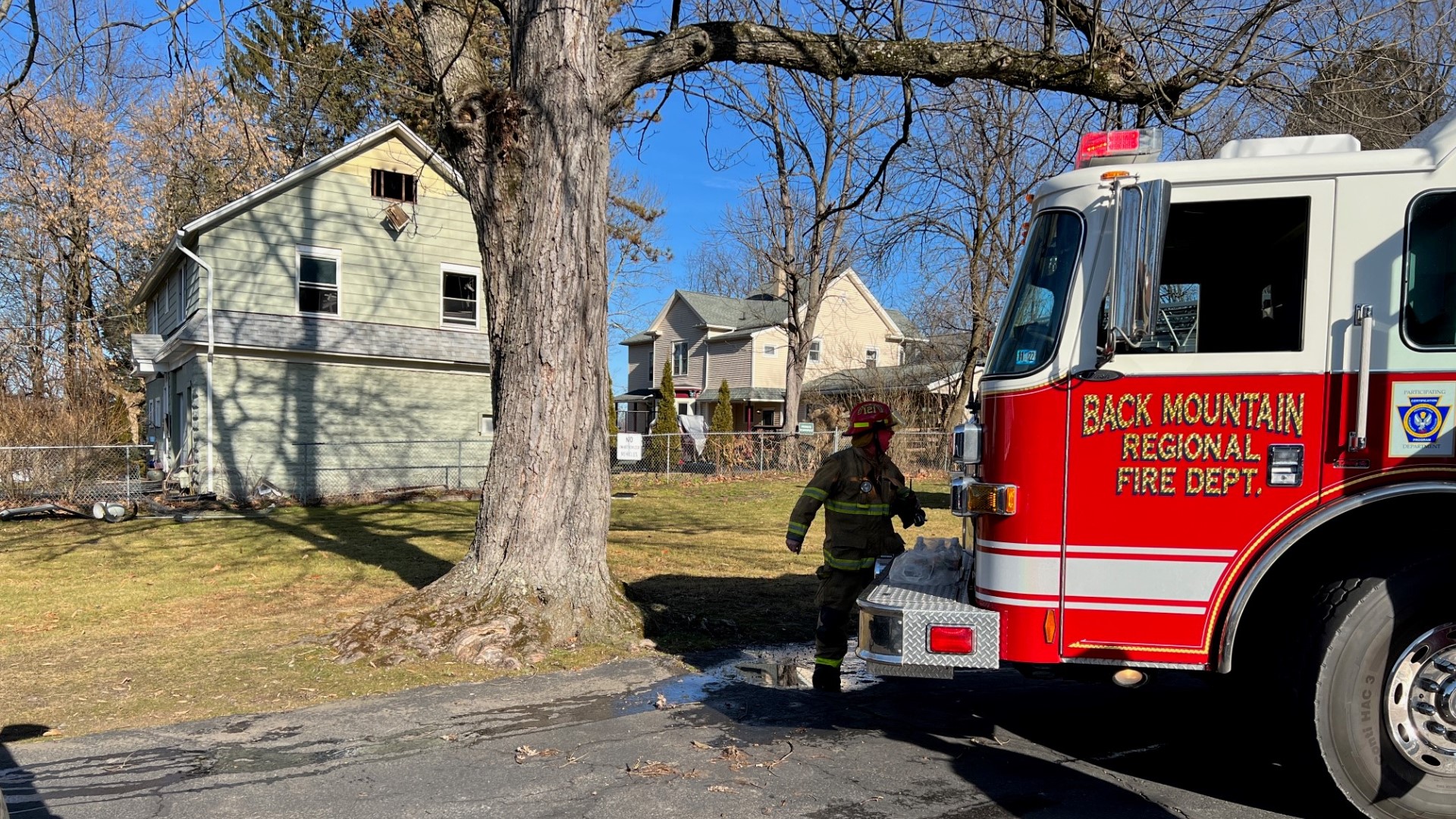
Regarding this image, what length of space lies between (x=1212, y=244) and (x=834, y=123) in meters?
20.9

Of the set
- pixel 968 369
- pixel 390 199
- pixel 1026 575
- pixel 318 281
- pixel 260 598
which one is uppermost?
pixel 390 199

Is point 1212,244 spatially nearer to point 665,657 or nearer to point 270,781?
point 665,657

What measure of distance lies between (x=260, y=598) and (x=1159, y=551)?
805 centimetres

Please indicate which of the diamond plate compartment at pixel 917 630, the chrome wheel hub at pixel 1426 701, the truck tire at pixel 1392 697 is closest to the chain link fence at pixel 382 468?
the diamond plate compartment at pixel 917 630

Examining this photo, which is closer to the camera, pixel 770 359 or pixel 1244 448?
pixel 1244 448

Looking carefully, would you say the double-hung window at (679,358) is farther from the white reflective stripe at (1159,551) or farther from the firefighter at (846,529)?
the white reflective stripe at (1159,551)

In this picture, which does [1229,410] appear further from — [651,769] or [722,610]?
[722,610]

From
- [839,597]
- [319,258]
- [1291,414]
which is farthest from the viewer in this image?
[319,258]

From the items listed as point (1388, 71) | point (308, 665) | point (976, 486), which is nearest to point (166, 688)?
point (308, 665)

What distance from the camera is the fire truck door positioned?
151 inches

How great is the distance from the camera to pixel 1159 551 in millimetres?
3953

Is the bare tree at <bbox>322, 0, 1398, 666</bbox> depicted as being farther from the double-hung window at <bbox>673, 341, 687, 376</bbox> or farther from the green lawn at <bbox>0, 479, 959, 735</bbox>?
the double-hung window at <bbox>673, 341, 687, 376</bbox>

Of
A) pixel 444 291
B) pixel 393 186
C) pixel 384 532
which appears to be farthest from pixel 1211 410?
pixel 393 186

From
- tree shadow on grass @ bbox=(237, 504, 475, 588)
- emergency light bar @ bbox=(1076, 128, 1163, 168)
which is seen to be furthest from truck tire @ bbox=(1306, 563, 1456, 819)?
tree shadow on grass @ bbox=(237, 504, 475, 588)
